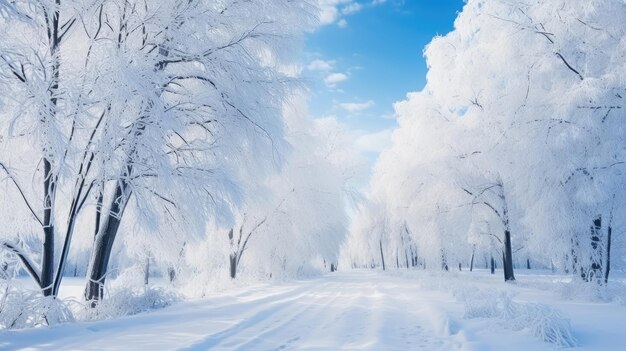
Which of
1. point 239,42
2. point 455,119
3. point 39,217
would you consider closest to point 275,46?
point 239,42

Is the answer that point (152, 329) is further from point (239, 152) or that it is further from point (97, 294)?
point (239, 152)

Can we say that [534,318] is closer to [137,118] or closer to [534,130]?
[137,118]

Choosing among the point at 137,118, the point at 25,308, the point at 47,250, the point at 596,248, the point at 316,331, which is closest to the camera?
the point at 25,308

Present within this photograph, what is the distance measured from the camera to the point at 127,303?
7.09 metres

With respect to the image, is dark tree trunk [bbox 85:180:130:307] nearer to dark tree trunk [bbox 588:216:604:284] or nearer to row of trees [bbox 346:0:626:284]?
row of trees [bbox 346:0:626:284]

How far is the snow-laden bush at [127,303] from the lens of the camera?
6.42 meters

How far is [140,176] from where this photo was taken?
6496 millimetres

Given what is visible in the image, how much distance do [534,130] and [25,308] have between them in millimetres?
11449

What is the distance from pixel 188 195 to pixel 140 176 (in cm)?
92

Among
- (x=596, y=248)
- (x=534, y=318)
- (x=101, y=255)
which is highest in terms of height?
(x=101, y=255)

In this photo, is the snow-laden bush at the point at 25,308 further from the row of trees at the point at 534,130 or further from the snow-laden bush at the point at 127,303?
the row of trees at the point at 534,130

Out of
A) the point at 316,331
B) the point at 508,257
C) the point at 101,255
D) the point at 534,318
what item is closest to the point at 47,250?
the point at 101,255

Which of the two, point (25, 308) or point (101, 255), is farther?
point (101, 255)

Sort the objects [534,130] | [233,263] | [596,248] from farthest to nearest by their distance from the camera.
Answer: [233,263] → [596,248] → [534,130]
